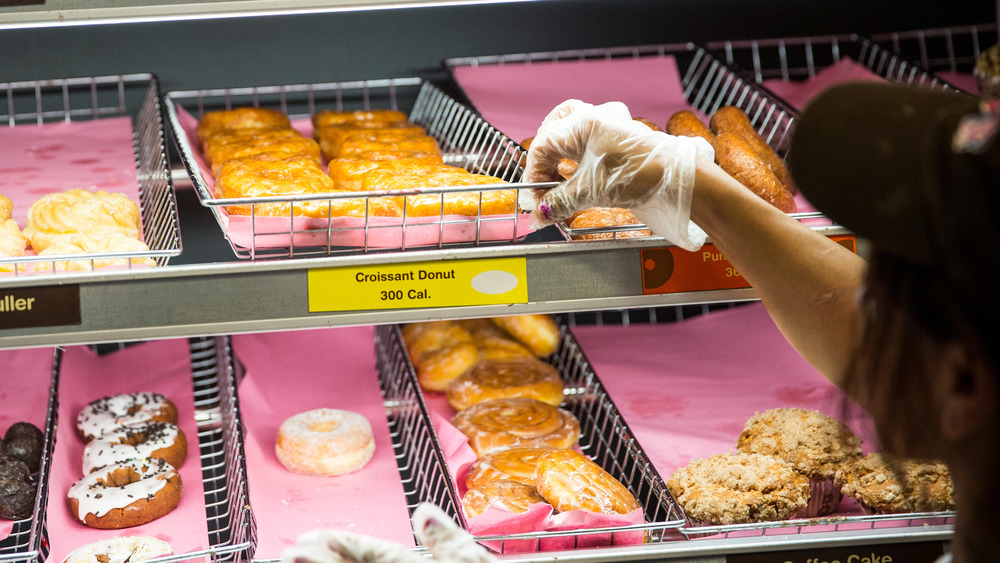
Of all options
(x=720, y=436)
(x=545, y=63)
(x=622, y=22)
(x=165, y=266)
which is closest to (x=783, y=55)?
(x=622, y=22)

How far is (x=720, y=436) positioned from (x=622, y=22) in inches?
45.3

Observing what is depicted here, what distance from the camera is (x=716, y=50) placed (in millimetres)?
2541

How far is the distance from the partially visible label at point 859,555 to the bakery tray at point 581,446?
0.46ft

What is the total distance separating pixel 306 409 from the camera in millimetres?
2230

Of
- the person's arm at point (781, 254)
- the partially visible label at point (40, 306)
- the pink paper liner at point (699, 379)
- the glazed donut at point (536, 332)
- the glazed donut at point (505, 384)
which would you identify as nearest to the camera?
the partially visible label at point (40, 306)

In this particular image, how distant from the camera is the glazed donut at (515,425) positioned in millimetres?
1979

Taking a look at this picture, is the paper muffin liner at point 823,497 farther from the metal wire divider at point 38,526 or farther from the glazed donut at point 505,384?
the metal wire divider at point 38,526

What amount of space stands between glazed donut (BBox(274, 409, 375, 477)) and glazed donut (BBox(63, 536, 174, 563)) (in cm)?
36

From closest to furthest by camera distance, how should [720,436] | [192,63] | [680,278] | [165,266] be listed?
[165,266]
[680,278]
[720,436]
[192,63]

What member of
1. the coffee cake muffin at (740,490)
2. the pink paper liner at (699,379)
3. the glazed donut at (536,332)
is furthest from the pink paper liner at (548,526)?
the glazed donut at (536,332)

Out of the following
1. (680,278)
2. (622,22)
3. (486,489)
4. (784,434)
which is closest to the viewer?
(680,278)

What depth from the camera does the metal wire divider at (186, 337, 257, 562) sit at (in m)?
1.65

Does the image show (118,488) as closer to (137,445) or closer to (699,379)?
(137,445)

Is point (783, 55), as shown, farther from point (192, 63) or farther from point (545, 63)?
point (192, 63)
